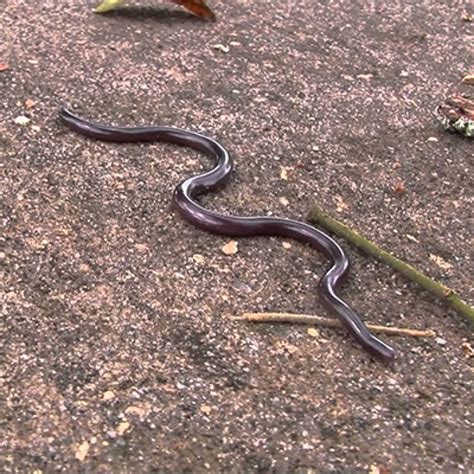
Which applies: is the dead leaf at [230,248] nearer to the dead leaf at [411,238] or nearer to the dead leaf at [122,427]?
the dead leaf at [411,238]

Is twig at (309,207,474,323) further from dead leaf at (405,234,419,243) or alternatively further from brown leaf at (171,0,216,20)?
brown leaf at (171,0,216,20)

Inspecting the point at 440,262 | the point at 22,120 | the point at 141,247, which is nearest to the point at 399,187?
the point at 440,262

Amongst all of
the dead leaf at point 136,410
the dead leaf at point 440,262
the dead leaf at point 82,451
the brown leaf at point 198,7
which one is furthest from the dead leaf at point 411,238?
the brown leaf at point 198,7

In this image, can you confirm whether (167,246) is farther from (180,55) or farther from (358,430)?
(180,55)

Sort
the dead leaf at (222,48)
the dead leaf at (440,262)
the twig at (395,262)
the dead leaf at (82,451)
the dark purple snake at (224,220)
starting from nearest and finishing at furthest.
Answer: the dead leaf at (82,451), the dark purple snake at (224,220), the twig at (395,262), the dead leaf at (440,262), the dead leaf at (222,48)

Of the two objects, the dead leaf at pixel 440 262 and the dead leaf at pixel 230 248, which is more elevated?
the dead leaf at pixel 440 262

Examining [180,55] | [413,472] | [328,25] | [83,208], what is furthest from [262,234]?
[328,25]

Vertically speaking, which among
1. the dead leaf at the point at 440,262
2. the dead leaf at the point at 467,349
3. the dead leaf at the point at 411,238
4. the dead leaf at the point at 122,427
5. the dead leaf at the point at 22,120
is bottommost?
the dead leaf at the point at 22,120
